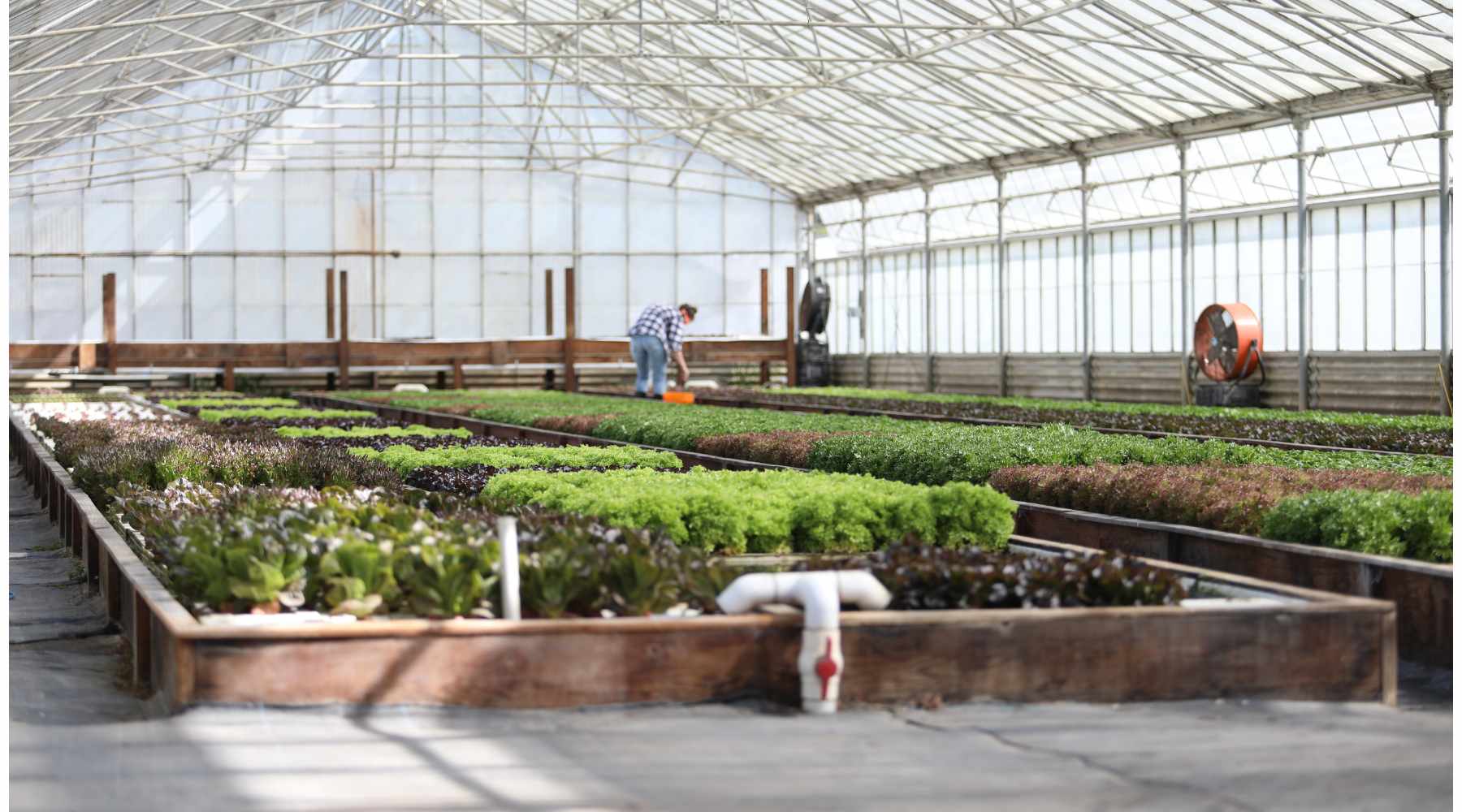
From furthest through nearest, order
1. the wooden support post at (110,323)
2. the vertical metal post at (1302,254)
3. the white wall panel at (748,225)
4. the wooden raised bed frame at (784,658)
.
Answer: the white wall panel at (748,225) < the wooden support post at (110,323) < the vertical metal post at (1302,254) < the wooden raised bed frame at (784,658)

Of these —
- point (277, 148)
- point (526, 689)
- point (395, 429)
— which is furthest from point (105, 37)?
point (526, 689)

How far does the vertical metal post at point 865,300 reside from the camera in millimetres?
37625

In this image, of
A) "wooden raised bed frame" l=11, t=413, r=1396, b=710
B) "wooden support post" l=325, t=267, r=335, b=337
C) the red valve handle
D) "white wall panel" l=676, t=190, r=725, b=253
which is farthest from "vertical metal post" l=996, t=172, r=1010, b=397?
the red valve handle

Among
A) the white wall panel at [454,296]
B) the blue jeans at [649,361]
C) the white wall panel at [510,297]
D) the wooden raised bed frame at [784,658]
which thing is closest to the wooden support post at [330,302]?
the white wall panel at [454,296]

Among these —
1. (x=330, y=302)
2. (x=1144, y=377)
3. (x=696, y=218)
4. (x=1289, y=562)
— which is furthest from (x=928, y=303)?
(x=1289, y=562)

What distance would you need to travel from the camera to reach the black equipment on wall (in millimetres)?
35906

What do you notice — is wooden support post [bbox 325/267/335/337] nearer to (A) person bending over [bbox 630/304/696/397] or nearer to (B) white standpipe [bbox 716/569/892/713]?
(A) person bending over [bbox 630/304/696/397]

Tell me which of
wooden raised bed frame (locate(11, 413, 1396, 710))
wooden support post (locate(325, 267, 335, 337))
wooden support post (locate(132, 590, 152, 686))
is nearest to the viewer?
wooden raised bed frame (locate(11, 413, 1396, 710))

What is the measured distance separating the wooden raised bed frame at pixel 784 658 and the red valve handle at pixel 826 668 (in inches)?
4.4

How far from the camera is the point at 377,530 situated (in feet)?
21.9

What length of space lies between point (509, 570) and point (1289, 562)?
368 cm

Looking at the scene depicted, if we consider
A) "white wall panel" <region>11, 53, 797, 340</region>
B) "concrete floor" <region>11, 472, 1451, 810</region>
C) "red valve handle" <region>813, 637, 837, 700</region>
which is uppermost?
"white wall panel" <region>11, 53, 797, 340</region>

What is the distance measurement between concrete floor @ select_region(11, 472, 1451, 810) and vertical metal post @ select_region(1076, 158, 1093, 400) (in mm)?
24542

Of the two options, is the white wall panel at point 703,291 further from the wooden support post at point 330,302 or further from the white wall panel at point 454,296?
the wooden support post at point 330,302
